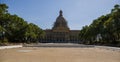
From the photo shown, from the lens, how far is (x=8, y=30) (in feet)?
255

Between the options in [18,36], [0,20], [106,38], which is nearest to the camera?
[0,20]

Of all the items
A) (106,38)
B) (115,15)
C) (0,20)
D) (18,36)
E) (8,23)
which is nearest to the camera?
(115,15)

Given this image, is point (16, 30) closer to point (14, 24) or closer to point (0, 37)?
point (14, 24)

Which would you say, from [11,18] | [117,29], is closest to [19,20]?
[11,18]

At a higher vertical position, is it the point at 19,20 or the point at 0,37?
the point at 19,20

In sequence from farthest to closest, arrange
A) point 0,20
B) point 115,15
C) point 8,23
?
1. point 8,23
2. point 0,20
3. point 115,15

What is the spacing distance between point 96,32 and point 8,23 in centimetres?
3171

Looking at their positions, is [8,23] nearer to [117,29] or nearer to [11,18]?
[11,18]

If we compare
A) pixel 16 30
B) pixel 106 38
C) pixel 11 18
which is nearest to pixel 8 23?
pixel 11 18

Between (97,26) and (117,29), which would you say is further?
(97,26)

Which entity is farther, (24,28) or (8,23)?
(24,28)

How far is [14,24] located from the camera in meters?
81.7

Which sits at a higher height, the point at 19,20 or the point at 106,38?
the point at 19,20

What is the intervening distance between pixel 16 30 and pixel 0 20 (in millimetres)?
15247
